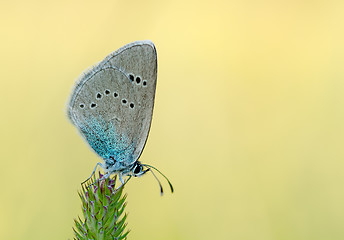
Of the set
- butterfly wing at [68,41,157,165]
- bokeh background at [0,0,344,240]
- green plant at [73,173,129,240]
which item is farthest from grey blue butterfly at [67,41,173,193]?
bokeh background at [0,0,344,240]

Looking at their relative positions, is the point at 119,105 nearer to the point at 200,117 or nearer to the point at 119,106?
the point at 119,106

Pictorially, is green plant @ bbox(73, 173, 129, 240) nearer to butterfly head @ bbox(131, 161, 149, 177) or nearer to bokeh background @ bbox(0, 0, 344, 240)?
butterfly head @ bbox(131, 161, 149, 177)

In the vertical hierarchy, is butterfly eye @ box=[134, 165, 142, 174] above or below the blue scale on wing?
below

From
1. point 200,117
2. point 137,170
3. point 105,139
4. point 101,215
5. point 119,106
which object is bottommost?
point 101,215

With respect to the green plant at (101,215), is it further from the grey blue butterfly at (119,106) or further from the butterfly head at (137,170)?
the butterfly head at (137,170)

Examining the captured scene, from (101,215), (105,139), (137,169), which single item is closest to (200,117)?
(105,139)
